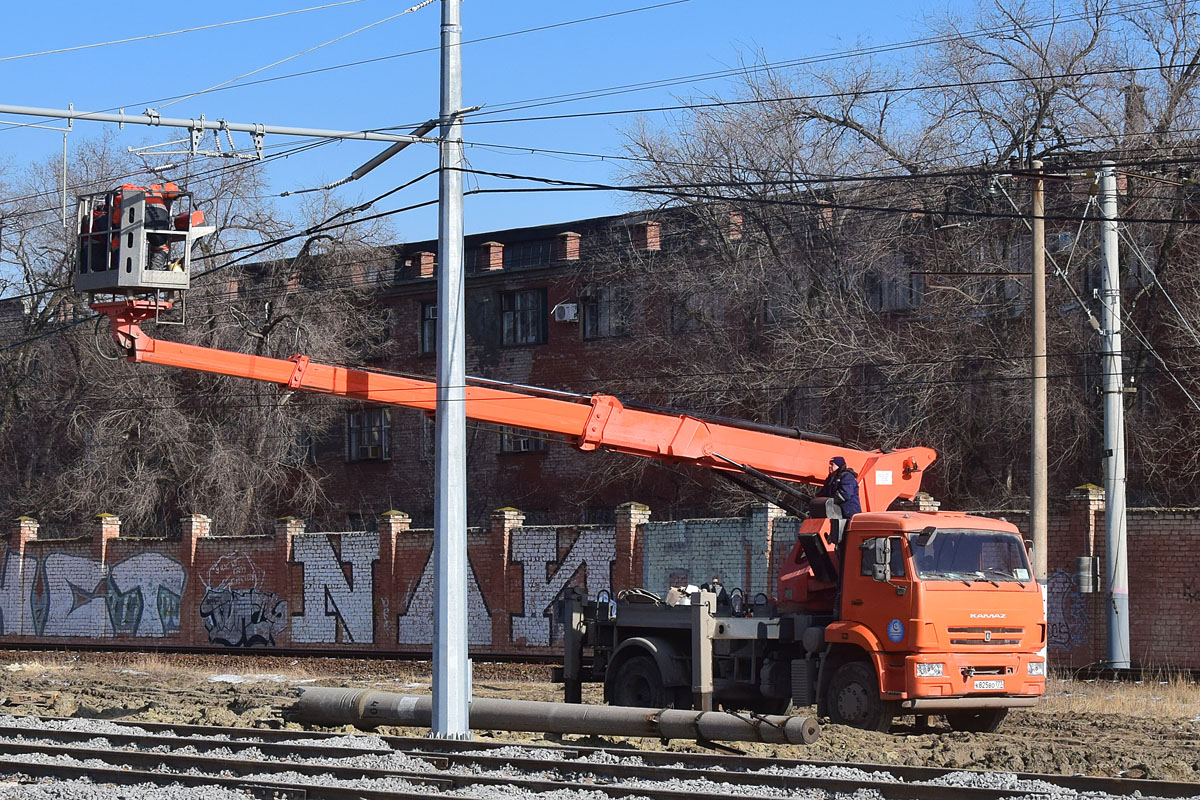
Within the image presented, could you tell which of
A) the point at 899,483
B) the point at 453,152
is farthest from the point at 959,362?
the point at 453,152

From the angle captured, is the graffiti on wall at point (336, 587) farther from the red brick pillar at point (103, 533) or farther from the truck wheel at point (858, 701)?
the truck wheel at point (858, 701)

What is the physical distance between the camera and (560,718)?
16203 millimetres

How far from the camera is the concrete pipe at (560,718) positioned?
48.2 feet

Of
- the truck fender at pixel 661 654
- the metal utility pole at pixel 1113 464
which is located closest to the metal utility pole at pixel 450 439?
the truck fender at pixel 661 654

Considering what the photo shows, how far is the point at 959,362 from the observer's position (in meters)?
32.1

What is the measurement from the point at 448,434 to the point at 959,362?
18.6m

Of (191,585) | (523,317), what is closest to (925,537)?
(191,585)

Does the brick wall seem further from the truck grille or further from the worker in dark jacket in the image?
the truck grille

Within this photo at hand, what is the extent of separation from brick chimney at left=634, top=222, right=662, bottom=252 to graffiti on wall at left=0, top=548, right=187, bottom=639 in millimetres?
14519

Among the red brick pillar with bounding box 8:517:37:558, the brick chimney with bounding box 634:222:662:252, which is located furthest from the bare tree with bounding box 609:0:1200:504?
the red brick pillar with bounding box 8:517:37:558

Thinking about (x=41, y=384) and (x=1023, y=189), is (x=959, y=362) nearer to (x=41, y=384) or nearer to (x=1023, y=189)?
(x=1023, y=189)

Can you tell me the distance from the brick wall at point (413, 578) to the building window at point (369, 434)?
10.3 metres

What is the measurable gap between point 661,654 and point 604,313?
25.3 m

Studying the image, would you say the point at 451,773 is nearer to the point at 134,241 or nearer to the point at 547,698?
the point at 134,241
